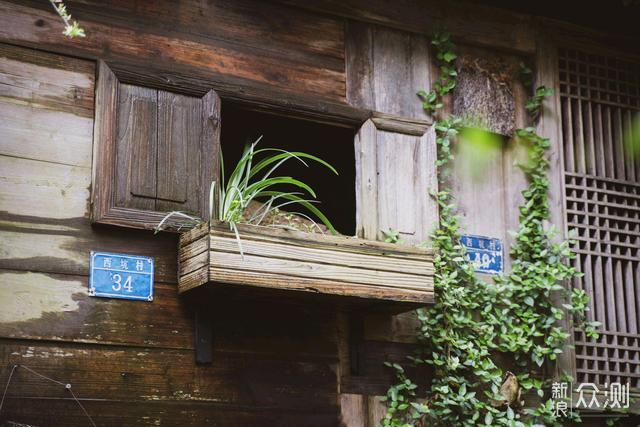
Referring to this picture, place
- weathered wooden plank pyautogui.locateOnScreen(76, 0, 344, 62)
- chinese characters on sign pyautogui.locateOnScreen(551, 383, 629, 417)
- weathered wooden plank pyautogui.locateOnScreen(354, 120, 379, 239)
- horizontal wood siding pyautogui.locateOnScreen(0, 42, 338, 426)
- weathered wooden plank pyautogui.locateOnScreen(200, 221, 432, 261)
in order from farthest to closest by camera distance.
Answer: chinese characters on sign pyautogui.locateOnScreen(551, 383, 629, 417) < weathered wooden plank pyautogui.locateOnScreen(354, 120, 379, 239) < weathered wooden plank pyautogui.locateOnScreen(76, 0, 344, 62) < weathered wooden plank pyautogui.locateOnScreen(200, 221, 432, 261) < horizontal wood siding pyautogui.locateOnScreen(0, 42, 338, 426)

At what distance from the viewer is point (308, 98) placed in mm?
5875

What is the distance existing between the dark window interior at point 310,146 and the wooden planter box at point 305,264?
87 cm

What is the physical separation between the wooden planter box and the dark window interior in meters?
0.87

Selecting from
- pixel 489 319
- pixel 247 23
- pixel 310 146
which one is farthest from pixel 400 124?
pixel 489 319

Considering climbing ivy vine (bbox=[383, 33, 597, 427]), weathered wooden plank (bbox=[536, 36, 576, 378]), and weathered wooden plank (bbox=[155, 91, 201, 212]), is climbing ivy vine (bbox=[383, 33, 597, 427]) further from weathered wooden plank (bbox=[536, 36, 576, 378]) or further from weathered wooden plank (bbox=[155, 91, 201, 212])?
weathered wooden plank (bbox=[155, 91, 201, 212])

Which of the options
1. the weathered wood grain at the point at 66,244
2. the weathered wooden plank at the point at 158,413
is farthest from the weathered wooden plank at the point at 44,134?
the weathered wooden plank at the point at 158,413

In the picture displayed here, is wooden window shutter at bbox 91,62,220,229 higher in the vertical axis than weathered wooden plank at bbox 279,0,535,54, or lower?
A: lower

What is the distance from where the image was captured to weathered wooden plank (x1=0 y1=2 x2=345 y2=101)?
518 cm

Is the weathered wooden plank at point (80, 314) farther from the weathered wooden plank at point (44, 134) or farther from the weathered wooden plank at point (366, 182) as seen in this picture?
the weathered wooden plank at point (366, 182)

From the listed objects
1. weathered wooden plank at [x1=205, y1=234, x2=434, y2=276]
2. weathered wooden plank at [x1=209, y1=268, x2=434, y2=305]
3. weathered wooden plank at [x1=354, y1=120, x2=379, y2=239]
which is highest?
weathered wooden plank at [x1=354, y1=120, x2=379, y2=239]

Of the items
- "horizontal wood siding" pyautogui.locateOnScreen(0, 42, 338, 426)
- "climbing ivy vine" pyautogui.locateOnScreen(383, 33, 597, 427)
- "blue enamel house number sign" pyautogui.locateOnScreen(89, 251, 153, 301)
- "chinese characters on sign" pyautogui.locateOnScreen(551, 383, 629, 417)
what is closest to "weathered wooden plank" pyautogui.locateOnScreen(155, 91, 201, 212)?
"horizontal wood siding" pyautogui.locateOnScreen(0, 42, 338, 426)

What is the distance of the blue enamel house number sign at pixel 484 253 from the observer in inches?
242

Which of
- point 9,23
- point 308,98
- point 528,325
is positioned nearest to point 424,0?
point 308,98

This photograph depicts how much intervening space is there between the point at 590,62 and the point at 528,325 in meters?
1.96
